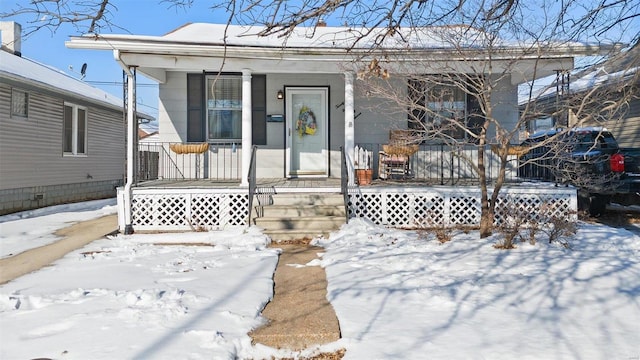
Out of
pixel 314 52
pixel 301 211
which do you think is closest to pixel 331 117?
pixel 314 52

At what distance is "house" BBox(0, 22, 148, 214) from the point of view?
1046 cm

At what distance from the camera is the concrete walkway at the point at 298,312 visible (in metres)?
3.16

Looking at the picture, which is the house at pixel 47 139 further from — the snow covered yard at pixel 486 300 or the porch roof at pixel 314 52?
the snow covered yard at pixel 486 300

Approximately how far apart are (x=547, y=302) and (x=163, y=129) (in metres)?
8.16

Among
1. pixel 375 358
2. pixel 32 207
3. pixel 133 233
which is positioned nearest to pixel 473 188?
pixel 375 358

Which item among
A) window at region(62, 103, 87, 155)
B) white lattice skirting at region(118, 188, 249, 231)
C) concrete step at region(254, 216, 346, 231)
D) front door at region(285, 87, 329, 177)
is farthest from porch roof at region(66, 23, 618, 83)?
window at region(62, 103, 87, 155)

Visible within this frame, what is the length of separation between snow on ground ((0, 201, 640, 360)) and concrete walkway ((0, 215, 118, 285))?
0.30 meters

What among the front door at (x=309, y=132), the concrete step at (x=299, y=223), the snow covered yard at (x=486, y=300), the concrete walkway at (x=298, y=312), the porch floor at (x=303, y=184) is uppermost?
the front door at (x=309, y=132)

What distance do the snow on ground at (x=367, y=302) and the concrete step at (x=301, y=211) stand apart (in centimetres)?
131

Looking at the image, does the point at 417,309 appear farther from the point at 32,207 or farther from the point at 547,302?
the point at 32,207

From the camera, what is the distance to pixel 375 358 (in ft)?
9.25

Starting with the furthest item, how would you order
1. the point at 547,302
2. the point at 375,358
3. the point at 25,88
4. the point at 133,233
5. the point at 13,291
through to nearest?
the point at 25,88, the point at 133,233, the point at 13,291, the point at 547,302, the point at 375,358

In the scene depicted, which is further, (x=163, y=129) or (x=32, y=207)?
(x=32, y=207)

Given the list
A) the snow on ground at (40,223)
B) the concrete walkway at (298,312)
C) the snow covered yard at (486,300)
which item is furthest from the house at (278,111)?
the concrete walkway at (298,312)
